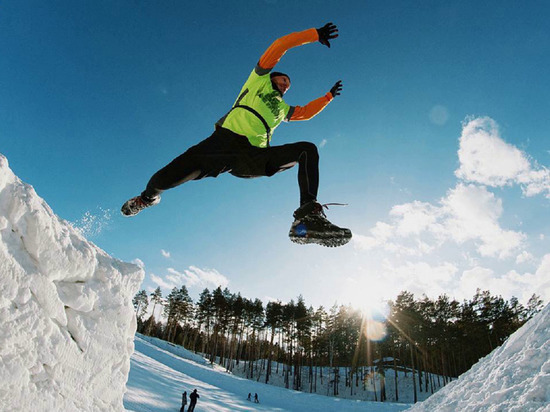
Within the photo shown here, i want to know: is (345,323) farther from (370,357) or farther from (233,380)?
(233,380)

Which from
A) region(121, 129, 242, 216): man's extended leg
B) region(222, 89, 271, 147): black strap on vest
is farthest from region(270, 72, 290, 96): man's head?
region(121, 129, 242, 216): man's extended leg

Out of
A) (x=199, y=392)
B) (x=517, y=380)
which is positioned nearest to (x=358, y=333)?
(x=199, y=392)

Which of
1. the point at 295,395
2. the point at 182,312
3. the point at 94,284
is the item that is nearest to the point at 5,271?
the point at 94,284

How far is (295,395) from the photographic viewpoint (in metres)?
37.1

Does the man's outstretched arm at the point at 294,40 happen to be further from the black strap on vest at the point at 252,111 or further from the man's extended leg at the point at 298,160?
the man's extended leg at the point at 298,160

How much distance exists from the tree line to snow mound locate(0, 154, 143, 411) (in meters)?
38.8

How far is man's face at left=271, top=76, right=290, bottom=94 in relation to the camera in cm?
385

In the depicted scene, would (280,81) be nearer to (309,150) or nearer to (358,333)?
(309,150)

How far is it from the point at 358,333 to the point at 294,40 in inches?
2278

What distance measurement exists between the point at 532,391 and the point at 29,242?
5657 mm

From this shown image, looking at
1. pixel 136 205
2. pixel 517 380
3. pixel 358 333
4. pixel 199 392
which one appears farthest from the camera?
pixel 358 333

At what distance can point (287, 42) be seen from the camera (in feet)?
11.4

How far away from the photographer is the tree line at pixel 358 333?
128 feet

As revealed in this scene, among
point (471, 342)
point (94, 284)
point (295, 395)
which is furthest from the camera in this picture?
point (471, 342)
